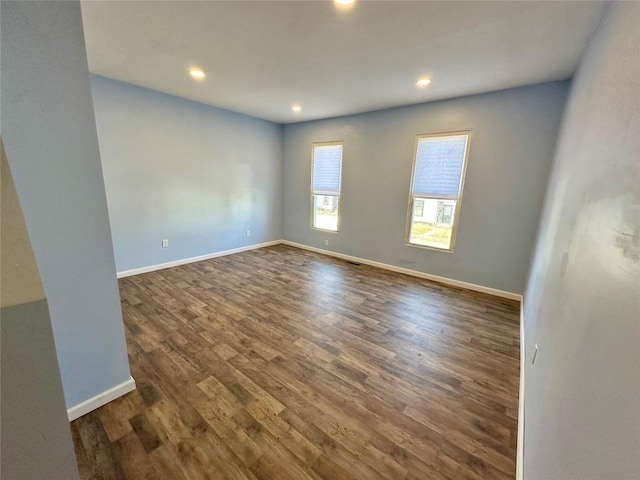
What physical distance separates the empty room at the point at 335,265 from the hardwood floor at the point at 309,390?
16 millimetres

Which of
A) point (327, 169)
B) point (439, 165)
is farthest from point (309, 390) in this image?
point (327, 169)

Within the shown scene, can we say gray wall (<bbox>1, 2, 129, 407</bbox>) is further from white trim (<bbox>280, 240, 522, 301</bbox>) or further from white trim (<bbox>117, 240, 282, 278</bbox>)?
white trim (<bbox>280, 240, 522, 301</bbox>)

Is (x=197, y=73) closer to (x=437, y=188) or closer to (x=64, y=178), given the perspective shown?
(x=64, y=178)

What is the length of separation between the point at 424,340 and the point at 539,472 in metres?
1.45

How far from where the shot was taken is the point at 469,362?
2160mm

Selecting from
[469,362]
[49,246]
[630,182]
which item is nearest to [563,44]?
[630,182]

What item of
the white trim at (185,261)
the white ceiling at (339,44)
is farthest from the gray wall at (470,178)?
the white trim at (185,261)

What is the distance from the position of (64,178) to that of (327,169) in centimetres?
413

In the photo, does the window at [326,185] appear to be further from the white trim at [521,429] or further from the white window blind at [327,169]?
the white trim at [521,429]

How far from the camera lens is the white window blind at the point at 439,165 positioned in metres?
3.60

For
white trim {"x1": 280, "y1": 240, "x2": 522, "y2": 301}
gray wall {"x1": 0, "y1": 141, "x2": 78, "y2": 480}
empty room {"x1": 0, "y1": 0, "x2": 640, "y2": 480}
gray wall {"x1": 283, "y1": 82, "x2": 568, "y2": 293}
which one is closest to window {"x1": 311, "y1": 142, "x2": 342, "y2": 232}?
gray wall {"x1": 283, "y1": 82, "x2": 568, "y2": 293}

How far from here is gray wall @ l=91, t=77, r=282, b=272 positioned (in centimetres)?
348

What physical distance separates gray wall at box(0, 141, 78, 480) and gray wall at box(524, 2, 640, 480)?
3.86 ft

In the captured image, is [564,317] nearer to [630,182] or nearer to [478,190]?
[630,182]
